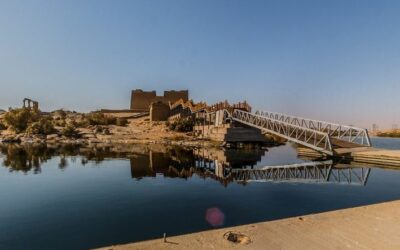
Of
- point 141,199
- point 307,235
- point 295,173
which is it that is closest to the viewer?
point 307,235

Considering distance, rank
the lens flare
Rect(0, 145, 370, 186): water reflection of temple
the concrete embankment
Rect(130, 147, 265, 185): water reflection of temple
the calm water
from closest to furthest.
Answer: the concrete embankment → the calm water → the lens flare → Rect(0, 145, 370, 186): water reflection of temple → Rect(130, 147, 265, 185): water reflection of temple

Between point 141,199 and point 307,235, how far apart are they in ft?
33.2

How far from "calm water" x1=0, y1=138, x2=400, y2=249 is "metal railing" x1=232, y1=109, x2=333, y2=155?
9360 millimetres

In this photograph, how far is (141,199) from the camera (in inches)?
675

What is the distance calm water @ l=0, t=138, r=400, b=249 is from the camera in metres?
11.8

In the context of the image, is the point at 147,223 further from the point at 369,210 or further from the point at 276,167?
the point at 276,167

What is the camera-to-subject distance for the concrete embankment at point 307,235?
8.95 m

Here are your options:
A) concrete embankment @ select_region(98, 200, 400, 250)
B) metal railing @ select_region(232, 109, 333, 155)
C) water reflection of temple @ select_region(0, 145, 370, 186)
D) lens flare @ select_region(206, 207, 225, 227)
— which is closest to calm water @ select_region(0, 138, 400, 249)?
lens flare @ select_region(206, 207, 225, 227)

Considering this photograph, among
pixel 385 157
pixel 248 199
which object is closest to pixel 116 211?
pixel 248 199

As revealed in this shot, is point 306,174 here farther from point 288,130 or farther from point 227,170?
point 288,130

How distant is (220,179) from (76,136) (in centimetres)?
4744

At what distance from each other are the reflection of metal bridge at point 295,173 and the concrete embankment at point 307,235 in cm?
1183

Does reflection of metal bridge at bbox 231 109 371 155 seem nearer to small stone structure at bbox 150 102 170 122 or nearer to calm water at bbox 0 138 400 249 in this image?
calm water at bbox 0 138 400 249

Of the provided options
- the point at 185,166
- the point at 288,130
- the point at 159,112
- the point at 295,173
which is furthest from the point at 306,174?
the point at 159,112
